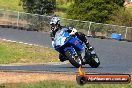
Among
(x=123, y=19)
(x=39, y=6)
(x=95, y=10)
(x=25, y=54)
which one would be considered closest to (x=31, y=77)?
(x=25, y=54)

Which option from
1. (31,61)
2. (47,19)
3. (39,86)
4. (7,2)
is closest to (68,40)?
(39,86)

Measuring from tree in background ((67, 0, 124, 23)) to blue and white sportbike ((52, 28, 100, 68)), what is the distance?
48.6m

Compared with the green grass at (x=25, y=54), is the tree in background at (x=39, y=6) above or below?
below

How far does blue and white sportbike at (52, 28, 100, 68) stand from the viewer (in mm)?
7672

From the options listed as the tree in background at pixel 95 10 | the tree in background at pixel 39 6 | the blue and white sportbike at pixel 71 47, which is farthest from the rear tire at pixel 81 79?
the tree in background at pixel 39 6

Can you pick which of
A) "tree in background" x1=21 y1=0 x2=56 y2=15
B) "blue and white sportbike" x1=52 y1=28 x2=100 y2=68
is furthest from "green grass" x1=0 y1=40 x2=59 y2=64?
"tree in background" x1=21 y1=0 x2=56 y2=15

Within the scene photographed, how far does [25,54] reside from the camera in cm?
3131

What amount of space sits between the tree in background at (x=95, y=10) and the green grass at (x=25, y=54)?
23098 millimetres

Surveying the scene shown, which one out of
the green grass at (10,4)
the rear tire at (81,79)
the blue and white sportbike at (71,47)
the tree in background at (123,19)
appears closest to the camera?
the rear tire at (81,79)

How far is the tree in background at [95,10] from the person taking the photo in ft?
186

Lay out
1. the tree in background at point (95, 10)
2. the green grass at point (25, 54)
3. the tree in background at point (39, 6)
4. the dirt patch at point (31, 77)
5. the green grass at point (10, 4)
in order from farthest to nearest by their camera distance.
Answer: the green grass at point (10, 4)
the tree in background at point (39, 6)
the tree in background at point (95, 10)
the green grass at point (25, 54)
the dirt patch at point (31, 77)

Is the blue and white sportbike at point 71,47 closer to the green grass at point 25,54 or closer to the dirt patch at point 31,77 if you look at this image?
the dirt patch at point 31,77

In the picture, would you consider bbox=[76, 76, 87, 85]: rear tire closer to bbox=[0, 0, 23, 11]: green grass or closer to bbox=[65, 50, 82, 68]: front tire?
bbox=[65, 50, 82, 68]: front tire

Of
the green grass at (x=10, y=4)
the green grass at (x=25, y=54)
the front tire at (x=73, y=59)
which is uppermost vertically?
the front tire at (x=73, y=59)
